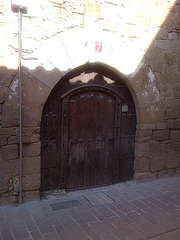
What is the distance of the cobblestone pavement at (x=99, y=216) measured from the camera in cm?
297

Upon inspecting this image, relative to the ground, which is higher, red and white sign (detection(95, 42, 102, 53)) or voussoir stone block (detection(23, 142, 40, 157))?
red and white sign (detection(95, 42, 102, 53))

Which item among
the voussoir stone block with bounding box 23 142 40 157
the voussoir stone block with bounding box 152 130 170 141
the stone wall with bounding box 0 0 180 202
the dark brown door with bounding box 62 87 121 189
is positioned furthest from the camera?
the voussoir stone block with bounding box 152 130 170 141

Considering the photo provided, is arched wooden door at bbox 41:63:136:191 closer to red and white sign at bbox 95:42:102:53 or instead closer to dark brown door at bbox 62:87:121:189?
dark brown door at bbox 62:87:121:189

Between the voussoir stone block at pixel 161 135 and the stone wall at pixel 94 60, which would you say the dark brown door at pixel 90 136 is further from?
the voussoir stone block at pixel 161 135

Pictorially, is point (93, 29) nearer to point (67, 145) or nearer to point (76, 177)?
point (67, 145)

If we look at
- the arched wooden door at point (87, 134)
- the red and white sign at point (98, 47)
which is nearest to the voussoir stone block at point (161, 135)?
the arched wooden door at point (87, 134)

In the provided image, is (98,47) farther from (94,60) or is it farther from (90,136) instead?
(90,136)

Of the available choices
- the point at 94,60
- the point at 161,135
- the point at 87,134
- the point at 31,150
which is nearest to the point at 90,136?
the point at 87,134

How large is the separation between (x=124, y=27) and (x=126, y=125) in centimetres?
183

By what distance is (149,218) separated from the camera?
3.39m

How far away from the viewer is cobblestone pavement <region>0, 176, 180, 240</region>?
2.97 metres

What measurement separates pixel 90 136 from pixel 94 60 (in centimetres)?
138

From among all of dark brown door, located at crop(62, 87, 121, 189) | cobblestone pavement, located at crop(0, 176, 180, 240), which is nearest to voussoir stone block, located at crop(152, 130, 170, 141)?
dark brown door, located at crop(62, 87, 121, 189)

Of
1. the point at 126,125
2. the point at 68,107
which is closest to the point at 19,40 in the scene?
the point at 68,107
